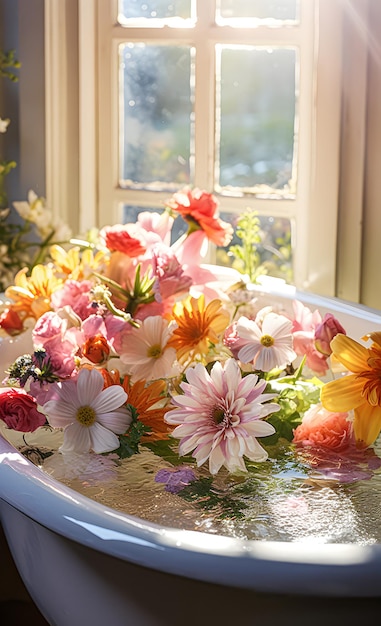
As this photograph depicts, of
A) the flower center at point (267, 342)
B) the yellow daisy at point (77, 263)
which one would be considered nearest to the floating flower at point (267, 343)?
the flower center at point (267, 342)

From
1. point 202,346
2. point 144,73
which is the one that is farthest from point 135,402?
point 144,73

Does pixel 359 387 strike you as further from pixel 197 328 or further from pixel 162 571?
pixel 162 571

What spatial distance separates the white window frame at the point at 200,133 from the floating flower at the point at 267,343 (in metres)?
0.81

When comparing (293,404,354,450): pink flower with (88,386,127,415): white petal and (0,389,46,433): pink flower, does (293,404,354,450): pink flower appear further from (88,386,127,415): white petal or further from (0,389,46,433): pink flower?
(0,389,46,433): pink flower

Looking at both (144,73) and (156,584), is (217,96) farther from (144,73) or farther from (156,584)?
(156,584)

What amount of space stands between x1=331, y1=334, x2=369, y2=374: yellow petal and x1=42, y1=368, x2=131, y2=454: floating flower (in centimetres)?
34

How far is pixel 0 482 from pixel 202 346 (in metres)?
0.56

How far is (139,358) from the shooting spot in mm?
1660

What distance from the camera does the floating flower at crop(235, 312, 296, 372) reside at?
1.56m

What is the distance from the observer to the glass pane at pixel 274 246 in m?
2.52

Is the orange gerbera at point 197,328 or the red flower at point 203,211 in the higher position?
the red flower at point 203,211

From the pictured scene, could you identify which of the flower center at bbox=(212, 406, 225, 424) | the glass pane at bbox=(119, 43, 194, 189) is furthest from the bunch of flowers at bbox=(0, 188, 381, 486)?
the glass pane at bbox=(119, 43, 194, 189)

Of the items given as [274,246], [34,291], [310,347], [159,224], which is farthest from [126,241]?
[274,246]

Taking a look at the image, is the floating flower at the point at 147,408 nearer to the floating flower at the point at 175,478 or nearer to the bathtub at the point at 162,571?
the floating flower at the point at 175,478
